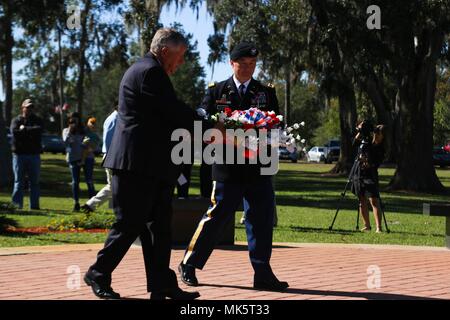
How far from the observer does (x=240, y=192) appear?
7438 millimetres

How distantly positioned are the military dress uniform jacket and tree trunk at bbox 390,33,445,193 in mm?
21216

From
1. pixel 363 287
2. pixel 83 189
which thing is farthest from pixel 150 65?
pixel 83 189

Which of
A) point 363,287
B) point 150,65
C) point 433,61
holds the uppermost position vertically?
point 433,61

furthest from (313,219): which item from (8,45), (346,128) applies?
(346,128)

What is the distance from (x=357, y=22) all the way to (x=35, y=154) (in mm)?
13393

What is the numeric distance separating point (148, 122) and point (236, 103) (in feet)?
4.22

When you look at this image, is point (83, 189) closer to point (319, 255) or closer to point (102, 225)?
point (102, 225)

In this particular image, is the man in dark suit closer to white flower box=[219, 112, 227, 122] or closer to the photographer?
white flower box=[219, 112, 227, 122]

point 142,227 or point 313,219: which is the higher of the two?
point 142,227

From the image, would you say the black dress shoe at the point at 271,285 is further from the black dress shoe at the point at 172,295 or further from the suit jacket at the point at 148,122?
the suit jacket at the point at 148,122

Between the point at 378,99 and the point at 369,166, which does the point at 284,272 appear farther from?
the point at 378,99

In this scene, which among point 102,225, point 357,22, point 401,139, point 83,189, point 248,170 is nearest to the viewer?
point 248,170
